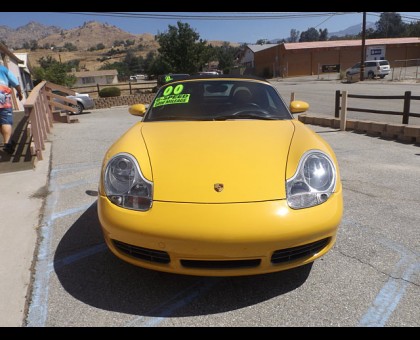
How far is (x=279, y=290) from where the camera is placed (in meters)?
2.32

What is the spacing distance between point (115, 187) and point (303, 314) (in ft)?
4.89

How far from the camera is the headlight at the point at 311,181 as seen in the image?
220cm

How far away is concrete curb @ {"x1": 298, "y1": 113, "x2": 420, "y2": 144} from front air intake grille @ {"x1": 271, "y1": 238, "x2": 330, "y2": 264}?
5.52 m

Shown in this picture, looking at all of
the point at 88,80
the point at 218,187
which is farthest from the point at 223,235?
the point at 88,80

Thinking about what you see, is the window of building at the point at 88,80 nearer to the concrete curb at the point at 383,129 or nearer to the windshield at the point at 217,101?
the concrete curb at the point at 383,129

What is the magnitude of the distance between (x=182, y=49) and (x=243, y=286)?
37.3 metres

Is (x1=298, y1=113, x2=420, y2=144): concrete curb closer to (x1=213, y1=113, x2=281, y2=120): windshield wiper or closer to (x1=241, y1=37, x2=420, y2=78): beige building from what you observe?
(x1=213, y1=113, x2=281, y2=120): windshield wiper

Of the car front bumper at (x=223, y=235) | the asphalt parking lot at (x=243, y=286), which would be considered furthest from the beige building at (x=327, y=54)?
the car front bumper at (x=223, y=235)

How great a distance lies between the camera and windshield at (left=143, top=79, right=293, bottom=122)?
3342mm

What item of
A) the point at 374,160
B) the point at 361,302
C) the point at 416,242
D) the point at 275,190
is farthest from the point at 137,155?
the point at 374,160

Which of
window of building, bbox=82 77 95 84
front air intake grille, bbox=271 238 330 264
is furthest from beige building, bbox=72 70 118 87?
front air intake grille, bbox=271 238 330 264

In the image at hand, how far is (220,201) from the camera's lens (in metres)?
2.13

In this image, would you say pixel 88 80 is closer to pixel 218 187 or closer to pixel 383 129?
pixel 383 129
